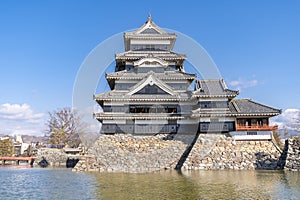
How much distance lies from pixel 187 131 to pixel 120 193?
45.1 ft

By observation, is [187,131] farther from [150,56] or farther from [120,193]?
[120,193]

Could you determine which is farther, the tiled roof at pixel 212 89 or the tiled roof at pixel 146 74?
the tiled roof at pixel 146 74

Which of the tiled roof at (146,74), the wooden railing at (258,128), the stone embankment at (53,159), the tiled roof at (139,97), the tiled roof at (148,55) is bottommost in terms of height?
the stone embankment at (53,159)

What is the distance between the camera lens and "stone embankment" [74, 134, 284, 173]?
2120 centimetres

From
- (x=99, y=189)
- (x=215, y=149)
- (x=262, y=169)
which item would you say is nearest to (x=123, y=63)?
(x=215, y=149)

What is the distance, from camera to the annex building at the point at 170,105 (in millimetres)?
22438

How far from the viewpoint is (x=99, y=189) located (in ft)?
38.2

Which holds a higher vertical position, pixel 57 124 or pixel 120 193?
pixel 57 124

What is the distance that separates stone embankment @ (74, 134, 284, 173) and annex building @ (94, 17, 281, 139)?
72cm

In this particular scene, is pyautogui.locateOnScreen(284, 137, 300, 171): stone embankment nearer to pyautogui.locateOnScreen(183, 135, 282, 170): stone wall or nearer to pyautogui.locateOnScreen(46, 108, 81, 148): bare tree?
pyautogui.locateOnScreen(183, 135, 282, 170): stone wall

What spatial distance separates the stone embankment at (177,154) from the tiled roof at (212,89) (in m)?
3.30

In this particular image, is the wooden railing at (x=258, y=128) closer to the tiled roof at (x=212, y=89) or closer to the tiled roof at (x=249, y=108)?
the tiled roof at (x=249, y=108)

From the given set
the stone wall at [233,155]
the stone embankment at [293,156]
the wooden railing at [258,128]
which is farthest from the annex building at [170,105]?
the stone embankment at [293,156]

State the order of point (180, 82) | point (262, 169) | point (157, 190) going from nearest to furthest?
point (157, 190) → point (262, 169) → point (180, 82)
